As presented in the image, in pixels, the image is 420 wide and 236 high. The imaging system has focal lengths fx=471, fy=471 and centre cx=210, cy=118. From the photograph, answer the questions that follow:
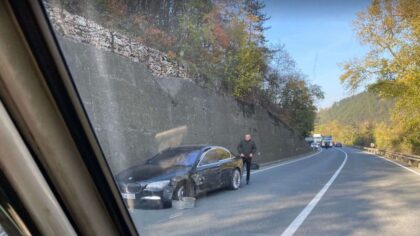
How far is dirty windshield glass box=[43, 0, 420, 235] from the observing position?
9.50 feet

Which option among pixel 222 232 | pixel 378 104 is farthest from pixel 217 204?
pixel 378 104

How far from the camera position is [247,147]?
16.7 feet

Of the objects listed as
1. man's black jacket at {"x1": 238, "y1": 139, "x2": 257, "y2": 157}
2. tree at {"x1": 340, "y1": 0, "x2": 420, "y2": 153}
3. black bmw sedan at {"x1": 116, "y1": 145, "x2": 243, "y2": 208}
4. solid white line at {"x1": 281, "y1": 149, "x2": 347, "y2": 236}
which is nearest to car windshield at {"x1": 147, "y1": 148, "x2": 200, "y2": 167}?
black bmw sedan at {"x1": 116, "y1": 145, "x2": 243, "y2": 208}

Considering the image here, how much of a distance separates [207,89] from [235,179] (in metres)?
2.74

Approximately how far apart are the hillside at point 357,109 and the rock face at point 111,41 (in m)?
1.38

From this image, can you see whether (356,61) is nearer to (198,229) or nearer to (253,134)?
(253,134)

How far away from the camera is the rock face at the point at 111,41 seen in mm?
2567

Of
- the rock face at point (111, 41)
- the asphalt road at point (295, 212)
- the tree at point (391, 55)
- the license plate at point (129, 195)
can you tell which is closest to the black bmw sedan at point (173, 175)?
the license plate at point (129, 195)

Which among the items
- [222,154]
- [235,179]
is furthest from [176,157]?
[235,179]

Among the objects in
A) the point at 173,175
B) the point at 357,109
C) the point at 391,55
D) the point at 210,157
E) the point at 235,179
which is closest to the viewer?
the point at 173,175

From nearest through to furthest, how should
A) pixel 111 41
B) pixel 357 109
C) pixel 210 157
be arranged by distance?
pixel 111 41
pixel 357 109
pixel 210 157

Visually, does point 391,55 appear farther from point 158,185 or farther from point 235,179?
point 235,179

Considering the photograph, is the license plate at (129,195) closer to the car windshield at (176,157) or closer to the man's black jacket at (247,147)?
the car windshield at (176,157)

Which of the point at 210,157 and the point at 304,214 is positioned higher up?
the point at 210,157
